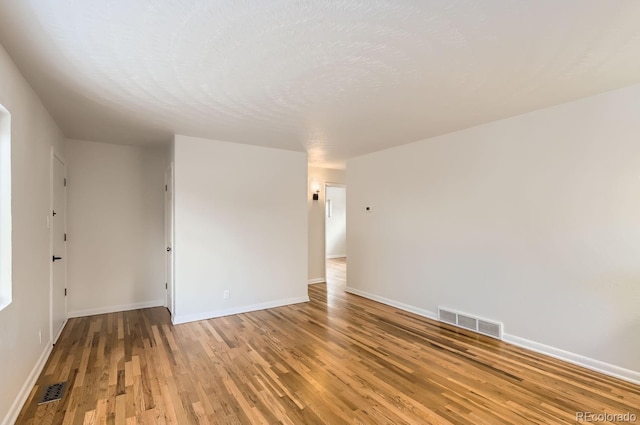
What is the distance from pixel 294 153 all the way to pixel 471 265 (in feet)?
9.89

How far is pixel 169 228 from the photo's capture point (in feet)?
14.6

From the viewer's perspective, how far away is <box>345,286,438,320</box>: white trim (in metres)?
4.15

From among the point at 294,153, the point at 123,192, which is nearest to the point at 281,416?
the point at 294,153

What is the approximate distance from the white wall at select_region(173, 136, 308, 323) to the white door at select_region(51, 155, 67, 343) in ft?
3.99

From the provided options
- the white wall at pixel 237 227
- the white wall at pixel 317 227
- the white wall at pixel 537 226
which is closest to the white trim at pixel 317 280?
the white wall at pixel 317 227

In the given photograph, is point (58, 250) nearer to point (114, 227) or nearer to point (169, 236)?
point (114, 227)

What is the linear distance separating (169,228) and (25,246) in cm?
210

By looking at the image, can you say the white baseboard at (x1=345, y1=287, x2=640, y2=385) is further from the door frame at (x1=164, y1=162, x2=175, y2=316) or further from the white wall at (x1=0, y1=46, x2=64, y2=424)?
the white wall at (x1=0, y1=46, x2=64, y2=424)

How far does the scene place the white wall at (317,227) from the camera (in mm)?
6301

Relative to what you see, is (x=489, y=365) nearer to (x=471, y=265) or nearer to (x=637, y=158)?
(x=471, y=265)

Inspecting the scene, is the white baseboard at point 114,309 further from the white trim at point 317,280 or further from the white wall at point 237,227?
the white trim at point 317,280

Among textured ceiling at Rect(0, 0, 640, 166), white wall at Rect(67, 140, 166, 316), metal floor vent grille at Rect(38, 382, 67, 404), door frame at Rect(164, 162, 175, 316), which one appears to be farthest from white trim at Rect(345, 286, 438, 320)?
metal floor vent grille at Rect(38, 382, 67, 404)

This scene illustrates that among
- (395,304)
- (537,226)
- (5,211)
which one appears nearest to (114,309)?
(5,211)

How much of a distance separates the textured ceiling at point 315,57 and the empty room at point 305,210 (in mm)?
19
